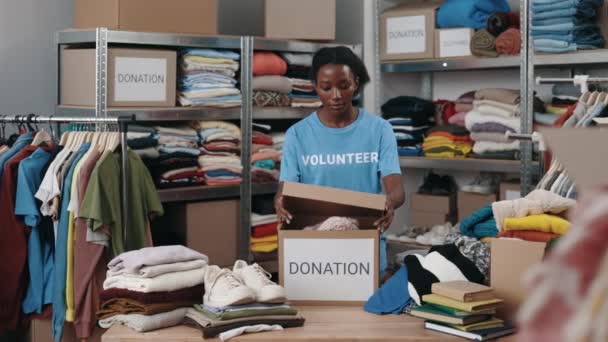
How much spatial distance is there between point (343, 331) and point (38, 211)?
1.76 metres

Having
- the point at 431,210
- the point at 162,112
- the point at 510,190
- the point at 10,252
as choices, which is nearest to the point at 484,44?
the point at 510,190

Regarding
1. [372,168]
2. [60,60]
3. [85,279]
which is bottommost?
[85,279]

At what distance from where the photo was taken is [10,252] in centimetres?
347

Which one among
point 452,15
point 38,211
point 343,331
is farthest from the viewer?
point 452,15

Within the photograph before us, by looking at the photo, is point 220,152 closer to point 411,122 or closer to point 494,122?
point 411,122

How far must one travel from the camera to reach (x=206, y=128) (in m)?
4.58

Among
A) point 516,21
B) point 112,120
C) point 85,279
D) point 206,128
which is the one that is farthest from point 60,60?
point 516,21

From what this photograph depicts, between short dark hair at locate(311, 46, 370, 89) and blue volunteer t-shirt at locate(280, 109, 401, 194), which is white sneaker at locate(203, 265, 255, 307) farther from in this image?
short dark hair at locate(311, 46, 370, 89)

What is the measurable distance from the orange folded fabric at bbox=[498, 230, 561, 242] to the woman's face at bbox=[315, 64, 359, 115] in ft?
3.50

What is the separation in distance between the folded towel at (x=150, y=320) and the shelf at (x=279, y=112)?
102 inches

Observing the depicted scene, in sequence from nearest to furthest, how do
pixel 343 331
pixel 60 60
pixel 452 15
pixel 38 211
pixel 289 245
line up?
pixel 343 331 → pixel 289 245 → pixel 38 211 → pixel 60 60 → pixel 452 15

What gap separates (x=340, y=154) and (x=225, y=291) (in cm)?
115

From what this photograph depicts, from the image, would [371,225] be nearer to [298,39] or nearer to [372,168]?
[372,168]

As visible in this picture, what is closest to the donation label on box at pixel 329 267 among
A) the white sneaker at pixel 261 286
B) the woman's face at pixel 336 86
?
the white sneaker at pixel 261 286
